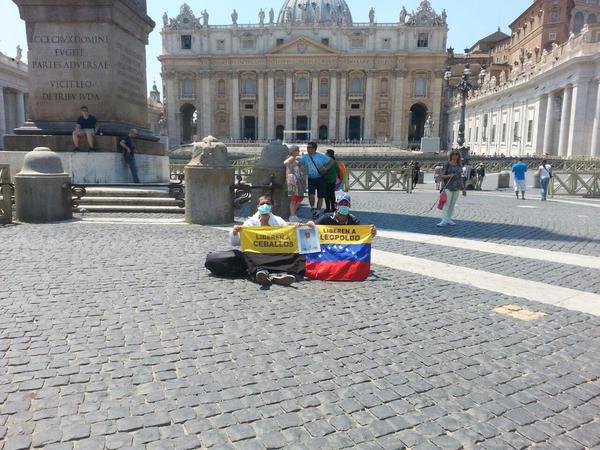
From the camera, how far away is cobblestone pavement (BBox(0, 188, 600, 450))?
2.90m

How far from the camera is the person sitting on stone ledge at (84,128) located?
39.9 feet

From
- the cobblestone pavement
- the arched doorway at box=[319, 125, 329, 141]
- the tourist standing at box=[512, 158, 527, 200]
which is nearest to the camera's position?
the cobblestone pavement

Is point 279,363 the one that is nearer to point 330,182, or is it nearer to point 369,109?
point 330,182

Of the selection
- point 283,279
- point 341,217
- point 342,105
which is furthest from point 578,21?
point 283,279

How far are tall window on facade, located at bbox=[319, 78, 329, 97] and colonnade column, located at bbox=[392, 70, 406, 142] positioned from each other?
1265 centimetres

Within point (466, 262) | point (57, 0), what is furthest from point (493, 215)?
point (57, 0)

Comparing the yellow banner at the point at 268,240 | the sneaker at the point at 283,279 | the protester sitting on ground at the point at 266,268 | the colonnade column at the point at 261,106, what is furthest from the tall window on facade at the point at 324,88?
the sneaker at the point at 283,279

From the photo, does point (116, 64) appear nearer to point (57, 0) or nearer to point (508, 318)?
point (57, 0)

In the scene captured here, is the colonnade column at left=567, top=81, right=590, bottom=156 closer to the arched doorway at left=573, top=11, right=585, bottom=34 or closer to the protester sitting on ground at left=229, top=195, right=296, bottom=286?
the arched doorway at left=573, top=11, right=585, bottom=34

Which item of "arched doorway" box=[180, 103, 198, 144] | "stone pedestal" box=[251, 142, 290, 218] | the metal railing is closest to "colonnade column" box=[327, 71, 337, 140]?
"arched doorway" box=[180, 103, 198, 144]

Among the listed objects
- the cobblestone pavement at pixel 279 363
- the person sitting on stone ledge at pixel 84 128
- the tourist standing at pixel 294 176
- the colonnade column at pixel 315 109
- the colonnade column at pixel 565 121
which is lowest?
the cobblestone pavement at pixel 279 363

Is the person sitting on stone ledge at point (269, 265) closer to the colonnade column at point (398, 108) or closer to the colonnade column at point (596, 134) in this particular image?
the colonnade column at point (596, 134)

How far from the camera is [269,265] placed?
6266mm

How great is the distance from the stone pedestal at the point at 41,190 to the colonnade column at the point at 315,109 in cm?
8177
